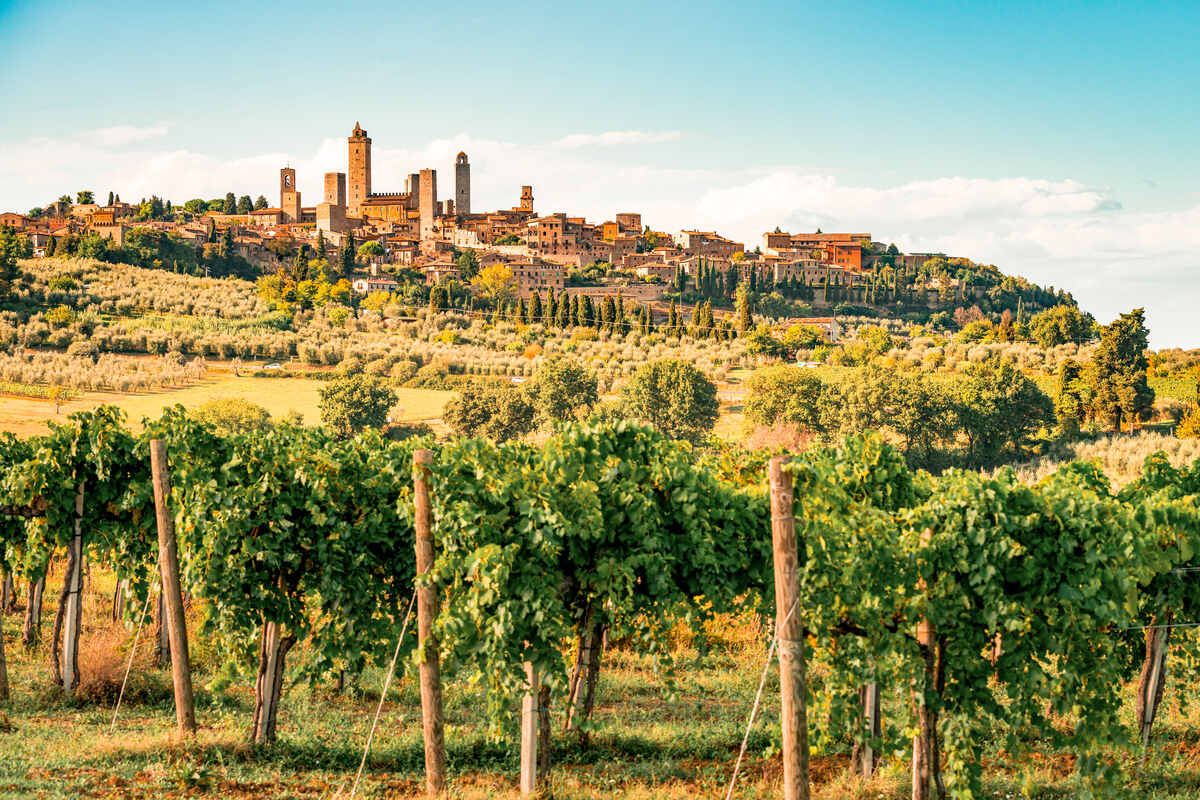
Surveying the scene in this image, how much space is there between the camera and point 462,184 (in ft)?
478

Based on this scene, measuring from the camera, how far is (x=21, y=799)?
605 cm

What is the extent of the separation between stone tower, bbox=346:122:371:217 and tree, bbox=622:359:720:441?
10524 centimetres

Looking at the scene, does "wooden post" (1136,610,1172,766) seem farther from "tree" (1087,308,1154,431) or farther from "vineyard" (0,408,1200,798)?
"tree" (1087,308,1154,431)

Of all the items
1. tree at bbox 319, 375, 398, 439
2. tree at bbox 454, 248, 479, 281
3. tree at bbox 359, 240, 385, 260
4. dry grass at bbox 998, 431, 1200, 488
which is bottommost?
dry grass at bbox 998, 431, 1200, 488

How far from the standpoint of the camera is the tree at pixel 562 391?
47.5 meters

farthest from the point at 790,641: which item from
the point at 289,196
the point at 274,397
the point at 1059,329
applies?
the point at 289,196

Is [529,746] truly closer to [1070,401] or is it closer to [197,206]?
[1070,401]

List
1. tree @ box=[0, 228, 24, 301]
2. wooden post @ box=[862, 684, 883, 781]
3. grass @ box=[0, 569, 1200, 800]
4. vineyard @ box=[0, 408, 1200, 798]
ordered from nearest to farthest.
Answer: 1. vineyard @ box=[0, 408, 1200, 798]
2. grass @ box=[0, 569, 1200, 800]
3. wooden post @ box=[862, 684, 883, 781]
4. tree @ box=[0, 228, 24, 301]

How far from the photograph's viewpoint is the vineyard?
6.42m

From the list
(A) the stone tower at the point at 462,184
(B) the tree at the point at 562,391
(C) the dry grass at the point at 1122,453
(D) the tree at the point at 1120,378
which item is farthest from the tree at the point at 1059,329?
(A) the stone tower at the point at 462,184

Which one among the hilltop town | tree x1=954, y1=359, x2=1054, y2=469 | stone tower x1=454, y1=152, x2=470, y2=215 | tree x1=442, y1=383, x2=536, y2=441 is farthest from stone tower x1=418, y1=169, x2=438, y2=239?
tree x1=954, y1=359, x2=1054, y2=469

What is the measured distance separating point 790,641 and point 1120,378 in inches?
1777

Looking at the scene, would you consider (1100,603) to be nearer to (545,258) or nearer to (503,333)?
(503,333)

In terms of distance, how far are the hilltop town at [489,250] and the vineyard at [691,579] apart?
275 feet
